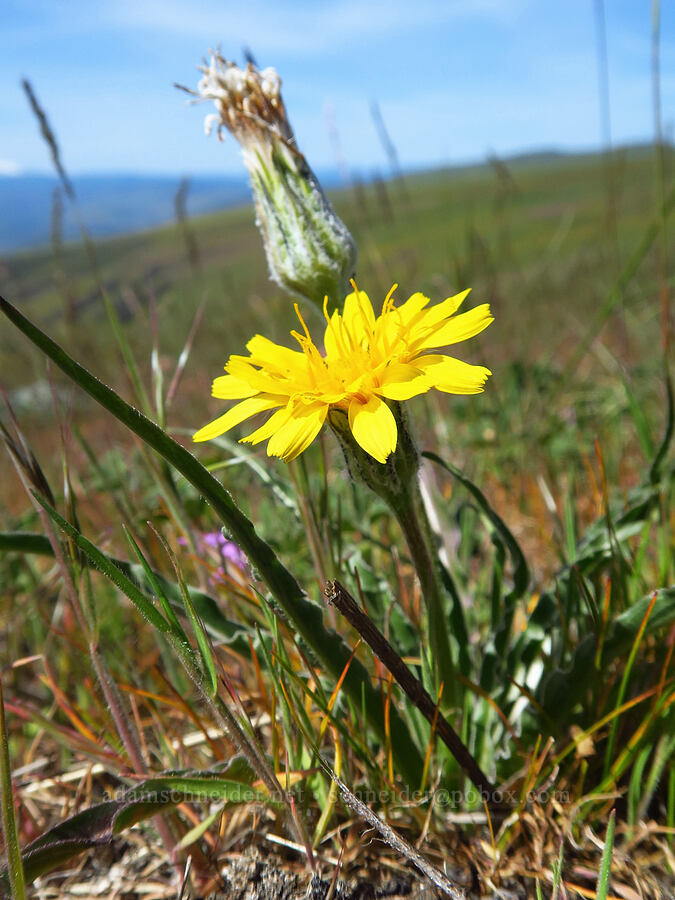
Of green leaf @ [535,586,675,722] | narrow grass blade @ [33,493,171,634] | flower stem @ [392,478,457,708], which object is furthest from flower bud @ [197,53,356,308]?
green leaf @ [535,586,675,722]

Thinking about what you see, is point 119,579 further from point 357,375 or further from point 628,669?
point 628,669

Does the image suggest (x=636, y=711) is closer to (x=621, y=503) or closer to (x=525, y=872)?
(x=525, y=872)

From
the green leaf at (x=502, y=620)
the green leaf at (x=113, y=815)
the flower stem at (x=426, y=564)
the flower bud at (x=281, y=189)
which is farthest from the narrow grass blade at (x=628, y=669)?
the flower bud at (x=281, y=189)

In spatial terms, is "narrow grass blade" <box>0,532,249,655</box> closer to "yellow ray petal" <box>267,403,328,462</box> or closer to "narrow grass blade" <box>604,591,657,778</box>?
"yellow ray petal" <box>267,403,328,462</box>

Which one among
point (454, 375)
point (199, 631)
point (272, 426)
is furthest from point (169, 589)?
point (454, 375)

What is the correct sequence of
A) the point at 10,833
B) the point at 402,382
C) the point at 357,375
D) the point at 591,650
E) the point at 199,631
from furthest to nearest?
the point at 591,650
the point at 357,375
the point at 402,382
the point at 199,631
the point at 10,833

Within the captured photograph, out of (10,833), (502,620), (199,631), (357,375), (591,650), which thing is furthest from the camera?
(502,620)
